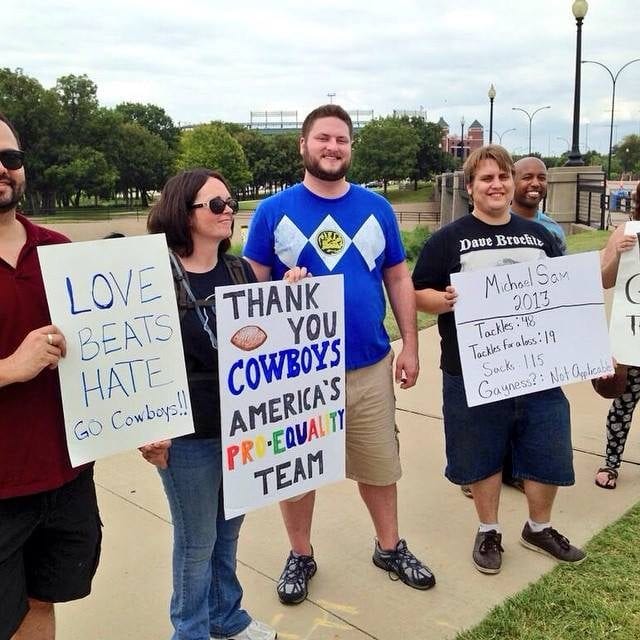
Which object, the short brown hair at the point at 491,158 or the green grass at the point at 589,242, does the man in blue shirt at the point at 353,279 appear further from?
the green grass at the point at 589,242

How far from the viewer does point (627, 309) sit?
3.18 m

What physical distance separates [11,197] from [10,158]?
109mm

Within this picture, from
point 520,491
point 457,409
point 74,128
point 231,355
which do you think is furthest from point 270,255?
point 74,128

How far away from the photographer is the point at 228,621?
2.49 m

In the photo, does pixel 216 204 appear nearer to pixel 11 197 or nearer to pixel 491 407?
pixel 11 197

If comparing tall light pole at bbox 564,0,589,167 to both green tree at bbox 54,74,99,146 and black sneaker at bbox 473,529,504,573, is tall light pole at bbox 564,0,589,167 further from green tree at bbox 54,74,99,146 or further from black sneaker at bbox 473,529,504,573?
green tree at bbox 54,74,99,146

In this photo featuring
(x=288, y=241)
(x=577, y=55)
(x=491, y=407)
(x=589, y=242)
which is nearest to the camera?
(x=288, y=241)

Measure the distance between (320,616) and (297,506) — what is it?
0.46 m

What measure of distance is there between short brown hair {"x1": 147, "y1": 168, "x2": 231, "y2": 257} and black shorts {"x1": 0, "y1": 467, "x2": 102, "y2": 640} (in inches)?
32.5

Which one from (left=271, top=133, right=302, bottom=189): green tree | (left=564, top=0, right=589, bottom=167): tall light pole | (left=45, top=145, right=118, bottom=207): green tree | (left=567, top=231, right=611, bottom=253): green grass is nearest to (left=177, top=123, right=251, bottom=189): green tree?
(left=45, top=145, right=118, bottom=207): green tree

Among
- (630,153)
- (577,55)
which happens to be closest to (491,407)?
(577,55)

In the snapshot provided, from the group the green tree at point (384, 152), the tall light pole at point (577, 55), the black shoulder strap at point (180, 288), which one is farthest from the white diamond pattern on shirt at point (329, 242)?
the green tree at point (384, 152)

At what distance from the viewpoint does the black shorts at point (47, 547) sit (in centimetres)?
190

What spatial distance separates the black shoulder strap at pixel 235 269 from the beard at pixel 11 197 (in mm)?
711
